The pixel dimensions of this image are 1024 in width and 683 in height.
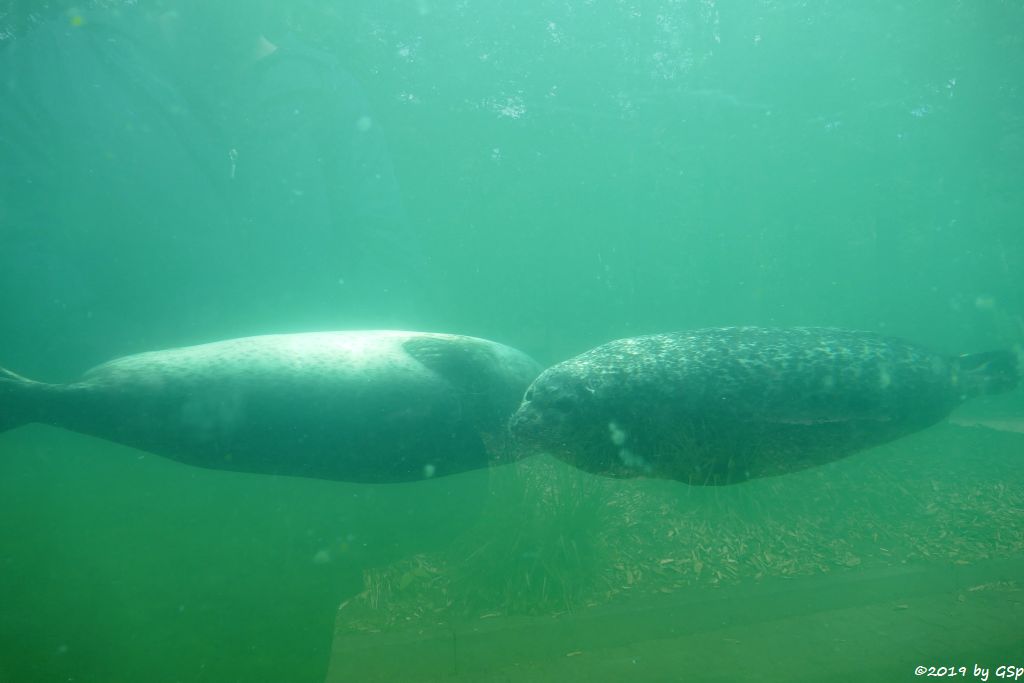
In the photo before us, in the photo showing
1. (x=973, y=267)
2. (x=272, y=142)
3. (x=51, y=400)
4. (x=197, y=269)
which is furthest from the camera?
(x=973, y=267)

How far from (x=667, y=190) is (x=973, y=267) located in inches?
Answer: 1322

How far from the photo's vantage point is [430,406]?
4.60 metres

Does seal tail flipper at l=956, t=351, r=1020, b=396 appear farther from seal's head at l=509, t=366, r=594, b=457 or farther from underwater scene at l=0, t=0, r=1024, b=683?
seal's head at l=509, t=366, r=594, b=457

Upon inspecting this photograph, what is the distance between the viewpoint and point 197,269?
13.3m

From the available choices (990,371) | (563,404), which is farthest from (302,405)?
(990,371)

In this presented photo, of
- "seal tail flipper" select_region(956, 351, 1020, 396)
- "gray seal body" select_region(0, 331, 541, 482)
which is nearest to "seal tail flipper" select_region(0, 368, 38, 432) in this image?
"gray seal body" select_region(0, 331, 541, 482)

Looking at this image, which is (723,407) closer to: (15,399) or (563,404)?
(563,404)

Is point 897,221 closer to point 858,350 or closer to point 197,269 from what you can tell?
point 858,350

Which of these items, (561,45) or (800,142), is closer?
(561,45)

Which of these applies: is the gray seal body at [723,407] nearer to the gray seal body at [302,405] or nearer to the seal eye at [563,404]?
the seal eye at [563,404]

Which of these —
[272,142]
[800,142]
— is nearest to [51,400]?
[272,142]

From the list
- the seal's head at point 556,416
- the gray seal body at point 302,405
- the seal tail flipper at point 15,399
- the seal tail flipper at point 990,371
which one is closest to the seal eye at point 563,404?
the seal's head at point 556,416

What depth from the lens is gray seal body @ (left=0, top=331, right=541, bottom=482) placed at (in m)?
4.08

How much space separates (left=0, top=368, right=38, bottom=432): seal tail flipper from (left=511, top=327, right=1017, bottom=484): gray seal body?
12.0 ft
